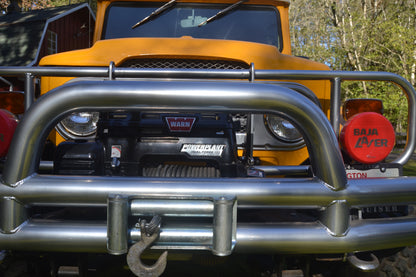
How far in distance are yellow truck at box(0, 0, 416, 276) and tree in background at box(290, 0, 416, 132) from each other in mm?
12438

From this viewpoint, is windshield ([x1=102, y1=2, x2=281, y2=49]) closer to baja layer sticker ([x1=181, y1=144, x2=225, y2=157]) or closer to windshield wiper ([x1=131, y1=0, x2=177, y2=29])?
windshield wiper ([x1=131, y1=0, x2=177, y2=29])

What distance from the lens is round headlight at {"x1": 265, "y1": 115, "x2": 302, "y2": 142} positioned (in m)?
2.33

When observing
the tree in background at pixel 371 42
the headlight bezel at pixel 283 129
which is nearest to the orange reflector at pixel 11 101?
the headlight bezel at pixel 283 129

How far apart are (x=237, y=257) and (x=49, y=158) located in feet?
4.35

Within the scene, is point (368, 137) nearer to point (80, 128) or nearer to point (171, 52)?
point (171, 52)

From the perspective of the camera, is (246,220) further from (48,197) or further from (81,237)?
(48,197)

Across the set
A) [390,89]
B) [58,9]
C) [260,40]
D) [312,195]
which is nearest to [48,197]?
[312,195]

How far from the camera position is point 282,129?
2.34 m

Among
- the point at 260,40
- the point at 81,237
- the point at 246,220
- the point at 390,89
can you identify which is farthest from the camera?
the point at 390,89

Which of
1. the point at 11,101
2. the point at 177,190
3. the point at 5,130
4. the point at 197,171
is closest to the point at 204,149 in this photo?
the point at 197,171

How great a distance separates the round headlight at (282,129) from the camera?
2.33m

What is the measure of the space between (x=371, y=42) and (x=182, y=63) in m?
15.1

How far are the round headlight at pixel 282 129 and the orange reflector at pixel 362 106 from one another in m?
0.32

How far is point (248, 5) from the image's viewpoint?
128 inches
